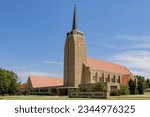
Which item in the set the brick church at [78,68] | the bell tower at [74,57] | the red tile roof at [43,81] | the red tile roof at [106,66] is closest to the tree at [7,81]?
the brick church at [78,68]

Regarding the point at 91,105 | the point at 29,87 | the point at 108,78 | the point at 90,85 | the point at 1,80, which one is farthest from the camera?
the point at 29,87

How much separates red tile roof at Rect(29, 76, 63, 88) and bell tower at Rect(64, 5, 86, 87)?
789 inches

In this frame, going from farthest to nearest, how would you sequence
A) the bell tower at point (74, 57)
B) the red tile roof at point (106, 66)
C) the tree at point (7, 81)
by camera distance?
the red tile roof at point (106, 66) → the bell tower at point (74, 57) → the tree at point (7, 81)

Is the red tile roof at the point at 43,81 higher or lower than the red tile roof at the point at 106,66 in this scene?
lower

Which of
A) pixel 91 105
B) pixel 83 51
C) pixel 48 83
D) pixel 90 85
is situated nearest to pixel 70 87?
pixel 90 85

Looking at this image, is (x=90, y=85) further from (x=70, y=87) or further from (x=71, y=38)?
(x=71, y=38)

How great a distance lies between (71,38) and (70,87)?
15074 mm

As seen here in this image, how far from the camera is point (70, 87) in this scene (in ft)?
245

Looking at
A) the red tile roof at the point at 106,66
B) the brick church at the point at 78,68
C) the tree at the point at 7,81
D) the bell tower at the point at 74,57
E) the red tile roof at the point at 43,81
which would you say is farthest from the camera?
the red tile roof at the point at 43,81

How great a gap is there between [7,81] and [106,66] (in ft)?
155

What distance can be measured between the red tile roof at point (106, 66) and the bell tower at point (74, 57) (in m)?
5.69

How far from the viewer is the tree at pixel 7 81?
52.9 metres

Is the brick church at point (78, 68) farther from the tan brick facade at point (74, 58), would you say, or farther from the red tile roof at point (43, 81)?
the red tile roof at point (43, 81)

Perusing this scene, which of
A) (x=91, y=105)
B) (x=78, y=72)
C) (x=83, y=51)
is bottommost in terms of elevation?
(x=91, y=105)
